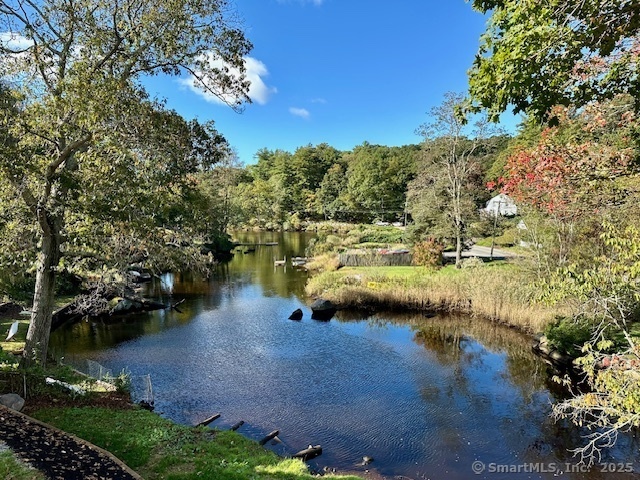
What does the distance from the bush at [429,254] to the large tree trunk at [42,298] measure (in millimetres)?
20959

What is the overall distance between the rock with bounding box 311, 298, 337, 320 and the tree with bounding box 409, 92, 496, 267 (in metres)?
9.08

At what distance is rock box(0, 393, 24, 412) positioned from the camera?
7945 mm

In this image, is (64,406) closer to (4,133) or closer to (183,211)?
(183,211)

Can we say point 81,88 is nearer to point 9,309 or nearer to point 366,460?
point 366,460

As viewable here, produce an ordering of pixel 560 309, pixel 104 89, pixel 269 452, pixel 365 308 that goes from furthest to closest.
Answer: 1. pixel 365 308
2. pixel 560 309
3. pixel 269 452
4. pixel 104 89

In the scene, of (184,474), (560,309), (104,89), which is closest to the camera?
(184,474)

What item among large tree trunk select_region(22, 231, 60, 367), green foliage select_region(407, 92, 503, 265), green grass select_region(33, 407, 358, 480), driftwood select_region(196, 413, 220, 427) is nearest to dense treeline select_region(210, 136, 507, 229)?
green foliage select_region(407, 92, 503, 265)

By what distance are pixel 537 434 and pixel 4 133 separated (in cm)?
1326

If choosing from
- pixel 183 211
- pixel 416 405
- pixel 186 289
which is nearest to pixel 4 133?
pixel 183 211

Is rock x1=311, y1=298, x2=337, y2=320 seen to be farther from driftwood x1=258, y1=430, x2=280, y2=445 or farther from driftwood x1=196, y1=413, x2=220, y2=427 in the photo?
driftwood x1=258, y1=430, x2=280, y2=445

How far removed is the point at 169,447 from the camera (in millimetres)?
7469

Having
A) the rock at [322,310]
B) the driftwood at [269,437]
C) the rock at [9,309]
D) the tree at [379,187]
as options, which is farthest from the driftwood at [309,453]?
the tree at [379,187]

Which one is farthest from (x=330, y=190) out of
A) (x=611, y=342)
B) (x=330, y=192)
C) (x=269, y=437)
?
(x=611, y=342)

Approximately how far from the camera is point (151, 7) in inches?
352
